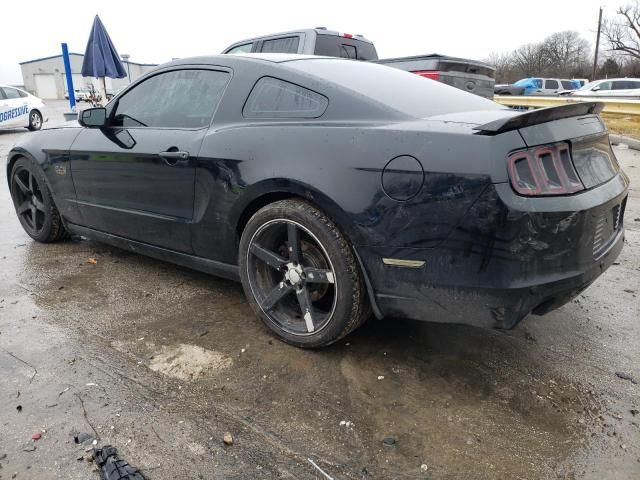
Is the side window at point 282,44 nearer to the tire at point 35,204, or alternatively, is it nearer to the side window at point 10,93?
the tire at point 35,204

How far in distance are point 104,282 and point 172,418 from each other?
182cm

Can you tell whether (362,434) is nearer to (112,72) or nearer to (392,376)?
(392,376)

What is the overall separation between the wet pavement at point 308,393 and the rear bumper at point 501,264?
433 millimetres

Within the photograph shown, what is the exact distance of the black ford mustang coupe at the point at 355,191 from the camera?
2055 mm

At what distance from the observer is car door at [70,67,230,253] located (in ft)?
9.97

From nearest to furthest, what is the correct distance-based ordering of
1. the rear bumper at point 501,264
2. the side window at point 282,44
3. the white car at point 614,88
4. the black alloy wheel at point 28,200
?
the rear bumper at point 501,264 < the black alloy wheel at point 28,200 < the side window at point 282,44 < the white car at point 614,88

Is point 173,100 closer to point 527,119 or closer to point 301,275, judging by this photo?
point 301,275

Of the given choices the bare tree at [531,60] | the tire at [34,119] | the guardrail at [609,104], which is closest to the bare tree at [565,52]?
the bare tree at [531,60]

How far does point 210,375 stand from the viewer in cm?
247

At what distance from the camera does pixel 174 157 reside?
3.00 meters

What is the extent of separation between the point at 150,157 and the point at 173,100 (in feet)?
1.37

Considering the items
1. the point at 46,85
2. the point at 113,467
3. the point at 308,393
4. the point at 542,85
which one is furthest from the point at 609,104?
the point at 46,85

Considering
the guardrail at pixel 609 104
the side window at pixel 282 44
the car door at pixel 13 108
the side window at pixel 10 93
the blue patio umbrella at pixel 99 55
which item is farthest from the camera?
the side window at pixel 10 93

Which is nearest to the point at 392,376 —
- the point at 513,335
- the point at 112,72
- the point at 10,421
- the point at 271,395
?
the point at 271,395
